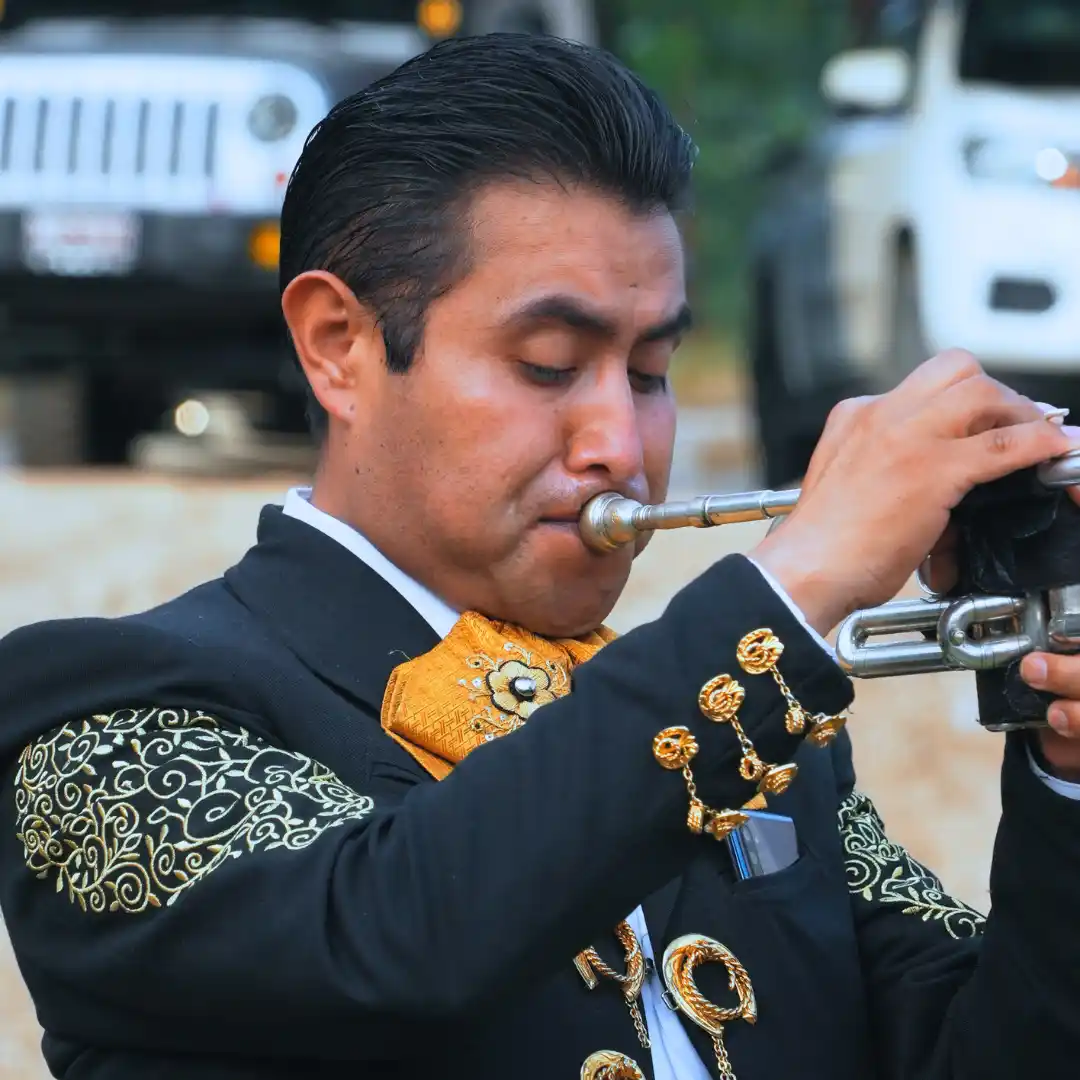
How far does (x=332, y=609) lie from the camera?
2.51 meters

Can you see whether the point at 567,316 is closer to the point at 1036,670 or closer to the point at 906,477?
the point at 906,477

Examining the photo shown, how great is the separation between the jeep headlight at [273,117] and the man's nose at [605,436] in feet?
18.8

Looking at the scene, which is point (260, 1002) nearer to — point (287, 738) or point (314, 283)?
point (287, 738)

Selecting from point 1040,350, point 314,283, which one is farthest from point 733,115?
point 314,283

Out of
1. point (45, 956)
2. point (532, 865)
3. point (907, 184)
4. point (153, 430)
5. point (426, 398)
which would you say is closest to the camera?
point (532, 865)

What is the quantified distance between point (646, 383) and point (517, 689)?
37cm

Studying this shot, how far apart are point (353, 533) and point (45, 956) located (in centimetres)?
57

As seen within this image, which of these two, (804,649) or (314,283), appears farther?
(314,283)

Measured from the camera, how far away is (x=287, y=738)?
2.38m

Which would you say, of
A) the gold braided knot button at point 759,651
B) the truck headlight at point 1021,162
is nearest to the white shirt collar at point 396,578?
the gold braided knot button at point 759,651

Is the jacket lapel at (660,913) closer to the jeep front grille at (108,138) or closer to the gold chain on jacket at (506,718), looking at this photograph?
the gold chain on jacket at (506,718)

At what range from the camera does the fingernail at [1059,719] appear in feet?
6.75

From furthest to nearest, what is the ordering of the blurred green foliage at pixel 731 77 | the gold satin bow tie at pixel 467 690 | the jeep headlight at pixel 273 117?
the blurred green foliage at pixel 731 77, the jeep headlight at pixel 273 117, the gold satin bow tie at pixel 467 690

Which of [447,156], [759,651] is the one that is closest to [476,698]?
[759,651]
